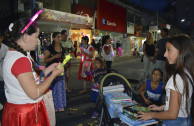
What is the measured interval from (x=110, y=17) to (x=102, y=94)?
60.2 ft

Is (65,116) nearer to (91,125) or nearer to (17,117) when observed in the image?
(91,125)

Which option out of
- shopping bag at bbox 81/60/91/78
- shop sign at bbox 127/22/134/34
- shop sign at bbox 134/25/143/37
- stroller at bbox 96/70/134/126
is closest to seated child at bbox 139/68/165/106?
stroller at bbox 96/70/134/126

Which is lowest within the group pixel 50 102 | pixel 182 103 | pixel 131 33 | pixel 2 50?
pixel 50 102

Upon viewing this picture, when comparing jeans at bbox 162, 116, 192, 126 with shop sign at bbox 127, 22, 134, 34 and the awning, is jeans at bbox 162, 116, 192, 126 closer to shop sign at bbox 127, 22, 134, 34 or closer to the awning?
the awning

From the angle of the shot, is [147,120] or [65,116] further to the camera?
[65,116]

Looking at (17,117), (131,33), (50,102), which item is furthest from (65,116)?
(131,33)

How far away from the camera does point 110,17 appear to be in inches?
771

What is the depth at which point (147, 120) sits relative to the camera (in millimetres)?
1789

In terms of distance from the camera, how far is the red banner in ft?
57.7

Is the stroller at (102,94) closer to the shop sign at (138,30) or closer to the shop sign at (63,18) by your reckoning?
the shop sign at (63,18)

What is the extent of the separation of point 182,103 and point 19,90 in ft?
5.52

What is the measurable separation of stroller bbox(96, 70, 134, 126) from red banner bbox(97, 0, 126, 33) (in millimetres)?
15235

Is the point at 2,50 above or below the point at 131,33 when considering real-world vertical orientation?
below

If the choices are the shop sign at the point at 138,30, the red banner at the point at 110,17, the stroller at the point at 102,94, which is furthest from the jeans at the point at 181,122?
the shop sign at the point at 138,30
